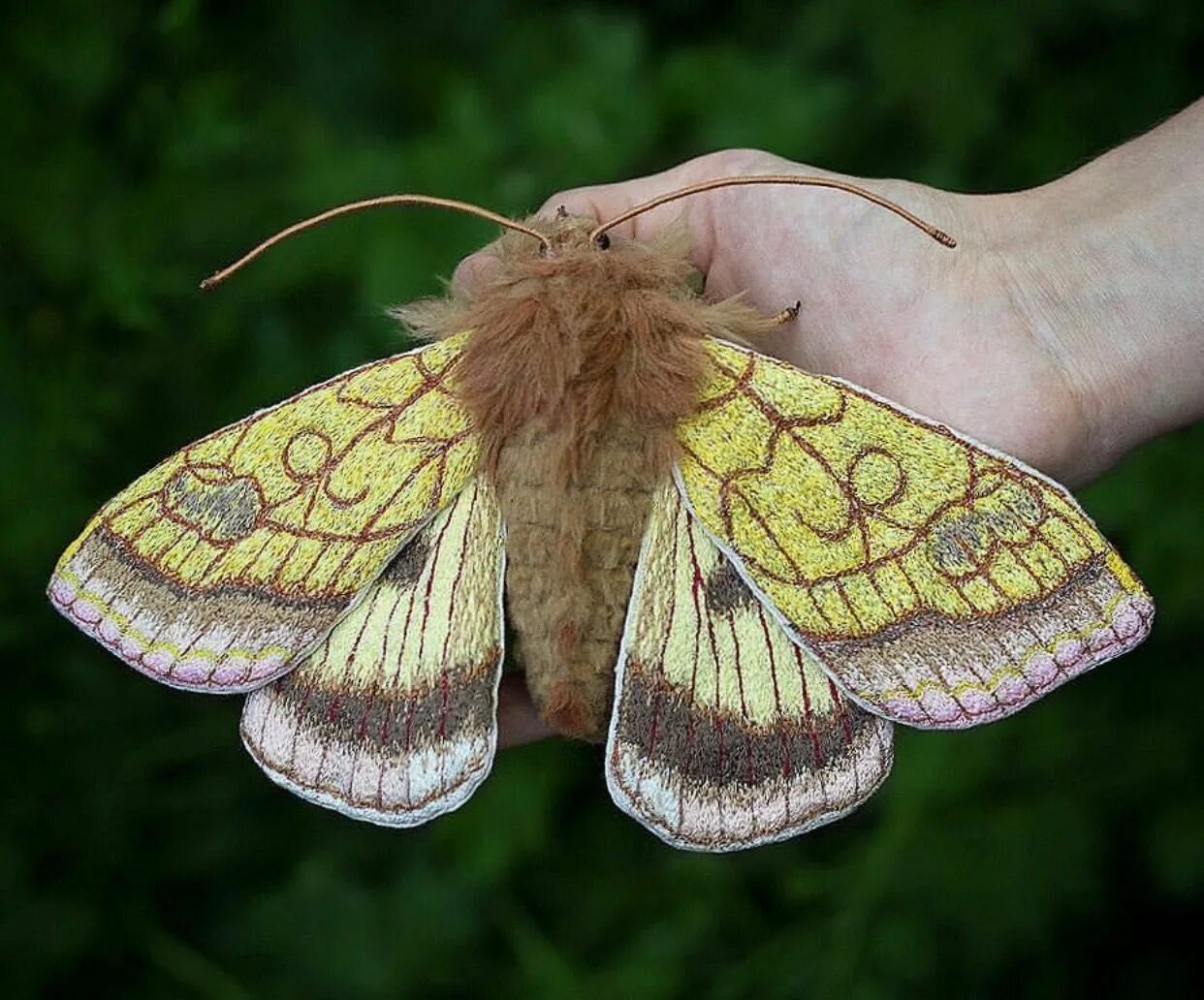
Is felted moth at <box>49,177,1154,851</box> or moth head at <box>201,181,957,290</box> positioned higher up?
moth head at <box>201,181,957,290</box>

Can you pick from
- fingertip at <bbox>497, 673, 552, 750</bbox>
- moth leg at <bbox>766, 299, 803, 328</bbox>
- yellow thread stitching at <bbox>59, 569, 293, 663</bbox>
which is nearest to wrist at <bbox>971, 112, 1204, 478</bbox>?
moth leg at <bbox>766, 299, 803, 328</bbox>

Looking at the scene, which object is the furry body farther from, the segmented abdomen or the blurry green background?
the blurry green background

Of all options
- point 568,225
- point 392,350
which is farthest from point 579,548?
point 392,350

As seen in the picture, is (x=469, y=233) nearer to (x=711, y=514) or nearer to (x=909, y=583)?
(x=711, y=514)

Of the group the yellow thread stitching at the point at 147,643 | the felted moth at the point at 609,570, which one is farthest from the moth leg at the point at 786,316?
the yellow thread stitching at the point at 147,643

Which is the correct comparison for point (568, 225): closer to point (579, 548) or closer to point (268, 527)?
point (579, 548)

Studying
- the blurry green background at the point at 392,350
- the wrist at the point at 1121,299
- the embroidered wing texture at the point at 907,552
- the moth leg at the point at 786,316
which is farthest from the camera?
the blurry green background at the point at 392,350

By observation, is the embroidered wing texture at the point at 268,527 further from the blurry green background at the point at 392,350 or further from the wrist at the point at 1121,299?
the wrist at the point at 1121,299

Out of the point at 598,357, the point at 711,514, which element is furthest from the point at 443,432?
the point at 711,514
